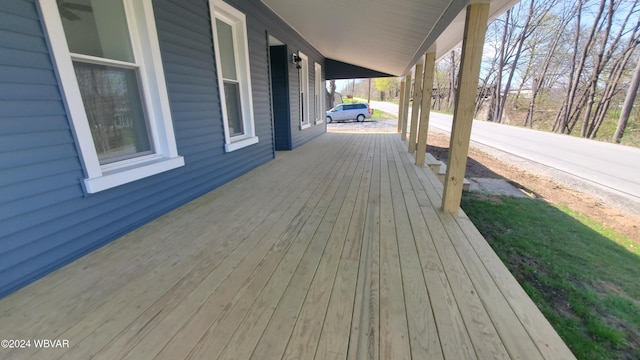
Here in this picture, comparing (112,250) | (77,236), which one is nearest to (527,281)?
(112,250)

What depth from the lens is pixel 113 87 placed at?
84.9 inches

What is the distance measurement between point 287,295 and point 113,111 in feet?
6.74

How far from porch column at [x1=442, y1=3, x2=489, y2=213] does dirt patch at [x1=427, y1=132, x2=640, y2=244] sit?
2877mm

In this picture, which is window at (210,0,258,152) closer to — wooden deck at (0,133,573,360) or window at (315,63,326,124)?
wooden deck at (0,133,573,360)

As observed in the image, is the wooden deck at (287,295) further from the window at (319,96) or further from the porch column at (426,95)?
the window at (319,96)

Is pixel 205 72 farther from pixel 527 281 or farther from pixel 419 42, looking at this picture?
pixel 527 281

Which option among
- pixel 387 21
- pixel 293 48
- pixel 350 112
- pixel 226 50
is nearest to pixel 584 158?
pixel 387 21

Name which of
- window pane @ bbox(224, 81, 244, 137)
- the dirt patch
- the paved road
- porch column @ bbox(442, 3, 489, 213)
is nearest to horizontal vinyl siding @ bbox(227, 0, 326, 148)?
window pane @ bbox(224, 81, 244, 137)

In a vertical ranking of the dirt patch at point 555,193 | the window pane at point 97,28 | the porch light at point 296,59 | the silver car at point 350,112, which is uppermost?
the porch light at point 296,59

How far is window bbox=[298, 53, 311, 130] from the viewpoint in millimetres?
7086

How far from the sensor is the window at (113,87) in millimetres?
1764

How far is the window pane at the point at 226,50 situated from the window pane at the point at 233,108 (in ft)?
0.46

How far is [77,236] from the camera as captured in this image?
186cm

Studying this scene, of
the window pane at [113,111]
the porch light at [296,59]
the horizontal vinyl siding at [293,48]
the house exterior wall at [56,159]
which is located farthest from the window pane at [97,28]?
the porch light at [296,59]
